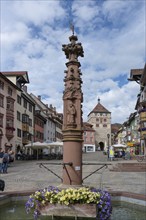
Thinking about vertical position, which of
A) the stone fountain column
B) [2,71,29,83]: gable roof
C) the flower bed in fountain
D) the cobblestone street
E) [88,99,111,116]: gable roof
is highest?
[88,99,111,116]: gable roof

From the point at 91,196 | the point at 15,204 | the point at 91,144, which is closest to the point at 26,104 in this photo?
the point at 15,204

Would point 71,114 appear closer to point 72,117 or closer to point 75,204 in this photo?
point 72,117

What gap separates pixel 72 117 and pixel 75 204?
281 cm

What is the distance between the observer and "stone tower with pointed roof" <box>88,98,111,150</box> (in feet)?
390

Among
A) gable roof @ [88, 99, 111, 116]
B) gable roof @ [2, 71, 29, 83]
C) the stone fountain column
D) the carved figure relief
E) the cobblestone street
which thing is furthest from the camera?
gable roof @ [88, 99, 111, 116]

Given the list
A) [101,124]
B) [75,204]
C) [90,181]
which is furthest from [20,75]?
[101,124]

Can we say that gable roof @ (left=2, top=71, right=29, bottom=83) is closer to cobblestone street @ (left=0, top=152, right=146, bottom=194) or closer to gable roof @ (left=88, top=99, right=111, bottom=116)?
cobblestone street @ (left=0, top=152, right=146, bottom=194)

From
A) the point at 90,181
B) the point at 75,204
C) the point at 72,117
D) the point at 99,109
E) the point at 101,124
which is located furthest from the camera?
the point at 99,109

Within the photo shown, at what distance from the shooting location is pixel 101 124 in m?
120

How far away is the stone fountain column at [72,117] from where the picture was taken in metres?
8.22

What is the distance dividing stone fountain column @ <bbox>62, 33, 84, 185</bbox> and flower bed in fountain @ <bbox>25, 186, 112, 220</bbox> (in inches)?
66.6

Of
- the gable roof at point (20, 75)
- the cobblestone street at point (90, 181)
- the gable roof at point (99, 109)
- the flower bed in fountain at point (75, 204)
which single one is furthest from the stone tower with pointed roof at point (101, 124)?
the flower bed in fountain at point (75, 204)

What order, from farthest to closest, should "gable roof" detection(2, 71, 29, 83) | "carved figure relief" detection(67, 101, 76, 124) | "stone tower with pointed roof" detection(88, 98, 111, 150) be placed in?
"stone tower with pointed roof" detection(88, 98, 111, 150) → "gable roof" detection(2, 71, 29, 83) → "carved figure relief" detection(67, 101, 76, 124)

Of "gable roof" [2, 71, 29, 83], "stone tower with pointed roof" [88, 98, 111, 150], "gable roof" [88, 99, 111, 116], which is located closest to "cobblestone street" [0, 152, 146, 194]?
"gable roof" [2, 71, 29, 83]
